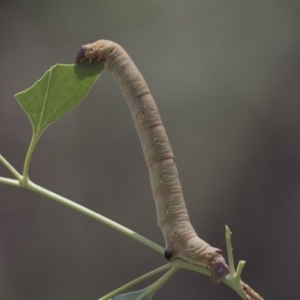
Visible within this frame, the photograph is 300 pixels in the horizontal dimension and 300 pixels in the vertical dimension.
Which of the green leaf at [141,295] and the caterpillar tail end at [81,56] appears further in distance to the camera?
the caterpillar tail end at [81,56]

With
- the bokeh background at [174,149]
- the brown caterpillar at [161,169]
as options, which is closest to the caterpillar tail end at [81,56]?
the brown caterpillar at [161,169]

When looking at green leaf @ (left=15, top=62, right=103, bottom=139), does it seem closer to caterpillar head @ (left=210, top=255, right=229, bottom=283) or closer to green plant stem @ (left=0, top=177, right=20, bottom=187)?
green plant stem @ (left=0, top=177, right=20, bottom=187)

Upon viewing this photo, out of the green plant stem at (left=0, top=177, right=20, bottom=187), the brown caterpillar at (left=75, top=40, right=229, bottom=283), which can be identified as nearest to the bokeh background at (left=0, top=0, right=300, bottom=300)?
the brown caterpillar at (left=75, top=40, right=229, bottom=283)

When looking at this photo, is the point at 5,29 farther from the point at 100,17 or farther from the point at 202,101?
the point at 202,101

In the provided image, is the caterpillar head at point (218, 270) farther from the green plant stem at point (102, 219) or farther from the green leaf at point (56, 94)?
the green leaf at point (56, 94)

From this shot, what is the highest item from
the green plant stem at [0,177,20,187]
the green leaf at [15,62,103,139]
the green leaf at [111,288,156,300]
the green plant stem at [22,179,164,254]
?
the green leaf at [15,62,103,139]

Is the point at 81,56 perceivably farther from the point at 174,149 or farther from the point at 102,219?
the point at 174,149

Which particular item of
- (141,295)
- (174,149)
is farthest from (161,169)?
(174,149)

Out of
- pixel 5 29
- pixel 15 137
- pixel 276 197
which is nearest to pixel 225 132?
pixel 276 197
